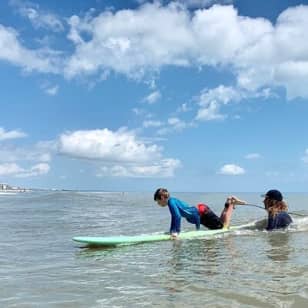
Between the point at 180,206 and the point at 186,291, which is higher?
the point at 180,206

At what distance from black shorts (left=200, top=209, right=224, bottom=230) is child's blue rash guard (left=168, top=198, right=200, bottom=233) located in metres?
0.48

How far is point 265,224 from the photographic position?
16.7 metres

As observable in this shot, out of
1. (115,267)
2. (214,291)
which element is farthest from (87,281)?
(214,291)

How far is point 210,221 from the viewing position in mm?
15602

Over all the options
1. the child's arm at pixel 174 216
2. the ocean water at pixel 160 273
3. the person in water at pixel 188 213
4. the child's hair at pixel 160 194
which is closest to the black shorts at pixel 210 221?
the person in water at pixel 188 213

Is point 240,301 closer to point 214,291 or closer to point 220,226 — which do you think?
point 214,291

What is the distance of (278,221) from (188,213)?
11.1 feet

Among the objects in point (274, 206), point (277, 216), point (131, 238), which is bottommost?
point (131, 238)

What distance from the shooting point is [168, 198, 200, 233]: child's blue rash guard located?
13.7 m

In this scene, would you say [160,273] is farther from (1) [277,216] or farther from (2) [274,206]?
(1) [277,216]

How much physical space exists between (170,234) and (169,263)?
Answer: 3.93 meters

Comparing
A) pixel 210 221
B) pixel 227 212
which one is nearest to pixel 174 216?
pixel 210 221

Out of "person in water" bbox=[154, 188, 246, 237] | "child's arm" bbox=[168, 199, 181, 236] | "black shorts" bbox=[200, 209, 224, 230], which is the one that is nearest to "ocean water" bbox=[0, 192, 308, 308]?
"child's arm" bbox=[168, 199, 181, 236]

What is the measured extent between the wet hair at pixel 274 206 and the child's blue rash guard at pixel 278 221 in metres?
0.14
